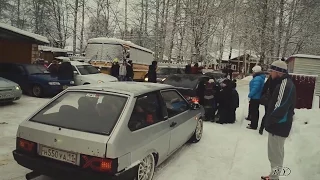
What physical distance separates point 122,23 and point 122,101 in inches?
1296

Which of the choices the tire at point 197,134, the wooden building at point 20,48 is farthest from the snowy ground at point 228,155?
the wooden building at point 20,48

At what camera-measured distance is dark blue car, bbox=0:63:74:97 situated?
37.0ft

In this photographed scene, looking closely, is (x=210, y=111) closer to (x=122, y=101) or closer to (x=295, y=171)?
(x=295, y=171)

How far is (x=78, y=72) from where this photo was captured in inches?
513

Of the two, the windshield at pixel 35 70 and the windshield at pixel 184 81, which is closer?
the windshield at pixel 184 81

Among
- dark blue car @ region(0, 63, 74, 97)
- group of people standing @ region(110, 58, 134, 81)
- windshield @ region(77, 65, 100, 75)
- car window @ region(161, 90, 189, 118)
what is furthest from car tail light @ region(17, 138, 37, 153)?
group of people standing @ region(110, 58, 134, 81)

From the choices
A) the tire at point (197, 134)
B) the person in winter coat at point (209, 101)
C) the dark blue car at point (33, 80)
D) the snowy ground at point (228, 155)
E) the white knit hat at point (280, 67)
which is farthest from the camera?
the dark blue car at point (33, 80)

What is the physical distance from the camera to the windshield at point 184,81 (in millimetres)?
8391

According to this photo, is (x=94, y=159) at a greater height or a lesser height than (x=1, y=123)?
greater

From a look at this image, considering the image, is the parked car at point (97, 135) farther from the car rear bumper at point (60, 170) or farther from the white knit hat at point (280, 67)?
the white knit hat at point (280, 67)

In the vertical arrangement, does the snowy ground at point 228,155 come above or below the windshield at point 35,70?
below

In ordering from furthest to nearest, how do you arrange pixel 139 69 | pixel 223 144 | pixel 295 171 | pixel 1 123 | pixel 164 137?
pixel 139 69 → pixel 1 123 → pixel 223 144 → pixel 295 171 → pixel 164 137

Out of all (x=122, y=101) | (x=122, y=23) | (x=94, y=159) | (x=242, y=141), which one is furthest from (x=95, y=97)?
(x=122, y=23)

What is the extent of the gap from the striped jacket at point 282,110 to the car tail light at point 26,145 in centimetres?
313
